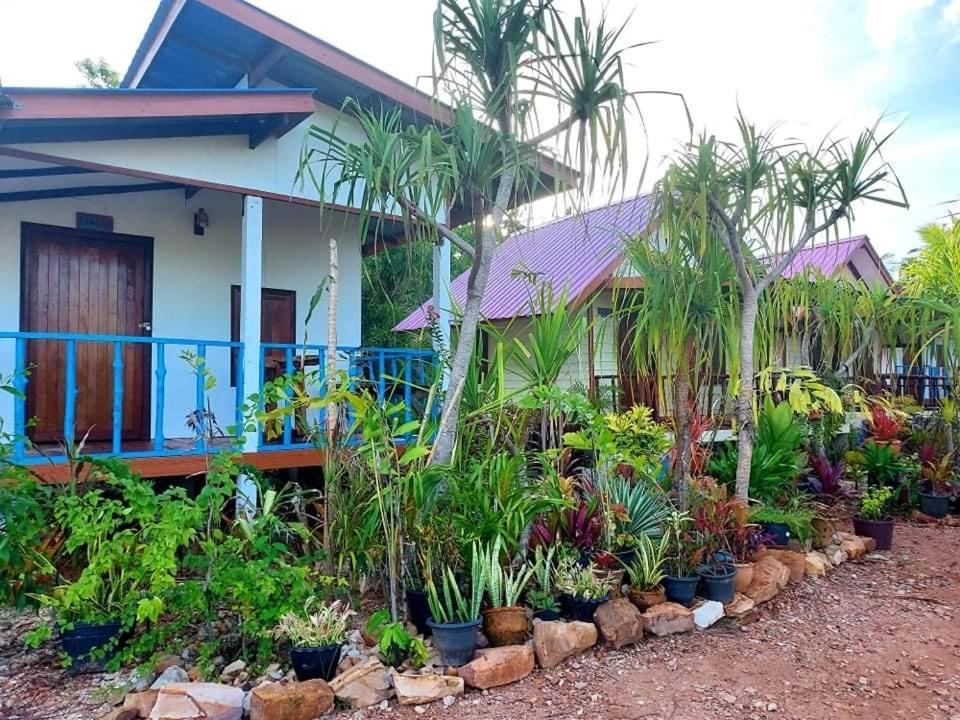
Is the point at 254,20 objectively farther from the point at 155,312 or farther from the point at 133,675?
the point at 133,675

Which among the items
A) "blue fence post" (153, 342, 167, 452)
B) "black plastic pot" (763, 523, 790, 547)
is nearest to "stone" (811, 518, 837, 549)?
"black plastic pot" (763, 523, 790, 547)

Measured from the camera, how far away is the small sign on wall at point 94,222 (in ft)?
17.7

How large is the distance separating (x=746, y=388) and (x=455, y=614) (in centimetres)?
304

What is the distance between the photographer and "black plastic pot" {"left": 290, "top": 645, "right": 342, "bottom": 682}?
2943 mm

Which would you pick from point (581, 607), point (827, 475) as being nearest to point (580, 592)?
point (581, 607)

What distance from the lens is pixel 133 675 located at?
3.07m

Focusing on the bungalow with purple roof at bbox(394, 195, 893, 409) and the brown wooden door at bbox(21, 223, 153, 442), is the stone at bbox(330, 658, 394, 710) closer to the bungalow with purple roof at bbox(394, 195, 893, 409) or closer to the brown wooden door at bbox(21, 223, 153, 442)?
the brown wooden door at bbox(21, 223, 153, 442)

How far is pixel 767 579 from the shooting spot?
4.24 m

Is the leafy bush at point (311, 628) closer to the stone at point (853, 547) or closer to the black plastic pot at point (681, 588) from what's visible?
the black plastic pot at point (681, 588)

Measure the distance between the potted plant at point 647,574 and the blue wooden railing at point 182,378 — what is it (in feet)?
5.85

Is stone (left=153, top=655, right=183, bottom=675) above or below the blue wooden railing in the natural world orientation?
below

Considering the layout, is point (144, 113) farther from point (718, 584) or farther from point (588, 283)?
point (718, 584)

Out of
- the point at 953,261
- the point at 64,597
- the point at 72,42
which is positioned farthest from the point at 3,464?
the point at 72,42

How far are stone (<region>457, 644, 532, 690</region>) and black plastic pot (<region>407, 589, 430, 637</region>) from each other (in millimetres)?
338
